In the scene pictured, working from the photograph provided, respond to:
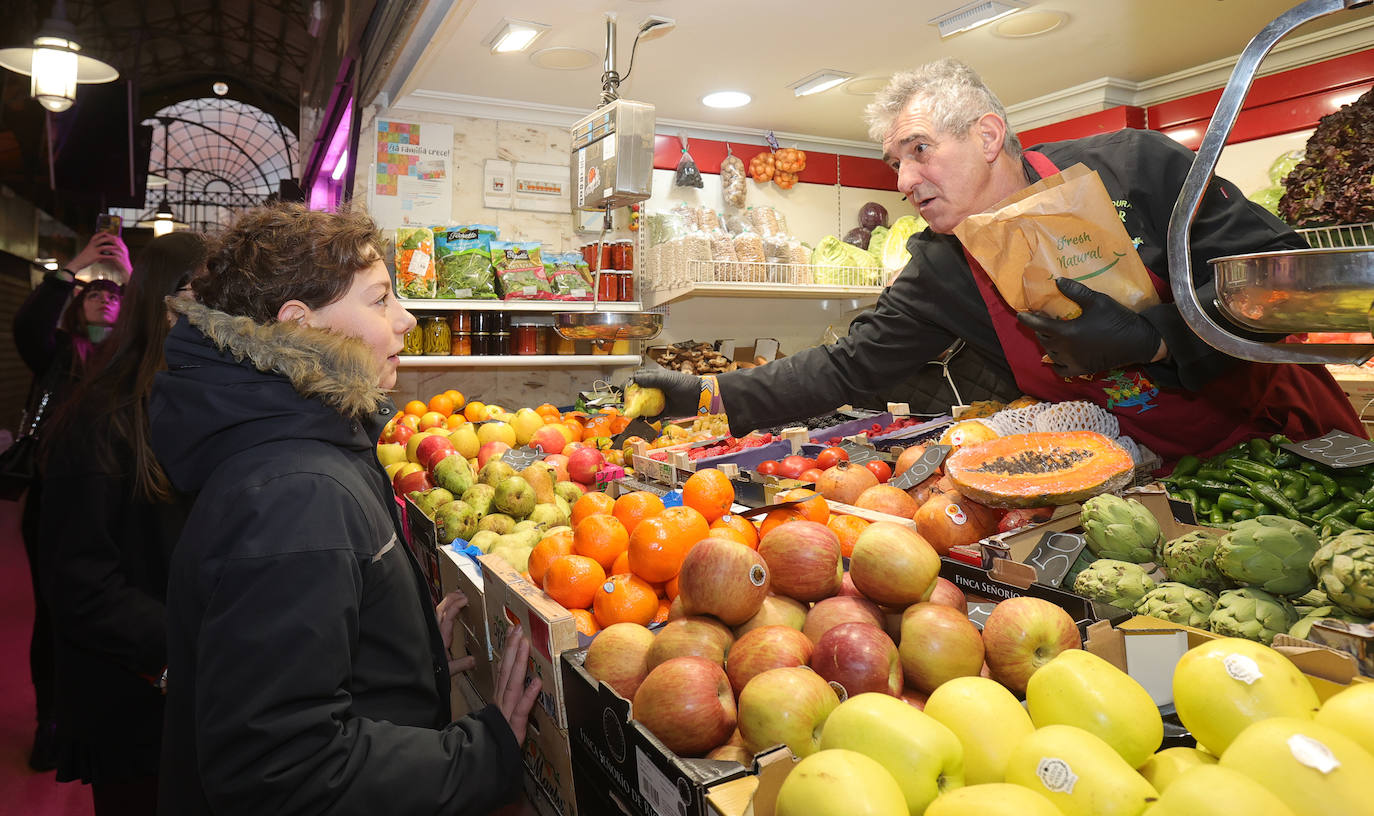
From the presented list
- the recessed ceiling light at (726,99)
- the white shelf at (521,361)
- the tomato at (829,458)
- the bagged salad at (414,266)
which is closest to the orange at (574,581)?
the tomato at (829,458)

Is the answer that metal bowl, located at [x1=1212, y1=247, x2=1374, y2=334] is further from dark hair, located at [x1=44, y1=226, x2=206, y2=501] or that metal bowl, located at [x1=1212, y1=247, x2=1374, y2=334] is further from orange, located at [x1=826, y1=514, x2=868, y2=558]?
dark hair, located at [x1=44, y1=226, x2=206, y2=501]

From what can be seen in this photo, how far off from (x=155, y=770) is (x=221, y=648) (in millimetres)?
1580

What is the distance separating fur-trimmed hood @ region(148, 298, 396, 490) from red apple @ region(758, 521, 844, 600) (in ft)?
2.55

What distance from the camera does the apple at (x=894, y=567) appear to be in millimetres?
1351

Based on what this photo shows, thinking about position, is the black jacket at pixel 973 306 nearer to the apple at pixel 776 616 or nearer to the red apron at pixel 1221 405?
the red apron at pixel 1221 405

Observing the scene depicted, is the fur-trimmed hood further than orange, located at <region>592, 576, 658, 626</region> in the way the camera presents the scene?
No

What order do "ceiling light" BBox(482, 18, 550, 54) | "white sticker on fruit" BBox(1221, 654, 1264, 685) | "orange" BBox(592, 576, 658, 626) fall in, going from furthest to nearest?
"ceiling light" BBox(482, 18, 550, 54)
"orange" BBox(592, 576, 658, 626)
"white sticker on fruit" BBox(1221, 654, 1264, 685)

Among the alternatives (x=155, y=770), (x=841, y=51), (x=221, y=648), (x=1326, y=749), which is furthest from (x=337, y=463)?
(x=841, y=51)

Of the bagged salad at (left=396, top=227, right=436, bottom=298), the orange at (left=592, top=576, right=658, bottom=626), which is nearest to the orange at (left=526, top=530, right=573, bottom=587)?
the orange at (left=592, top=576, right=658, bottom=626)

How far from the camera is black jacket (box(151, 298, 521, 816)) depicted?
3.64 ft

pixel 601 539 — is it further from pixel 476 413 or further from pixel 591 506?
pixel 476 413

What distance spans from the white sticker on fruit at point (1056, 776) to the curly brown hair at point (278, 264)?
4.47 ft

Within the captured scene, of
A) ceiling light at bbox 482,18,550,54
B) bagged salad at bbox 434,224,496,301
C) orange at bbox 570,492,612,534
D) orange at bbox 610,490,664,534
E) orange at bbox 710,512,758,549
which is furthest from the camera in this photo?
bagged salad at bbox 434,224,496,301

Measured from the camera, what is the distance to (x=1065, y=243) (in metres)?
1.91
